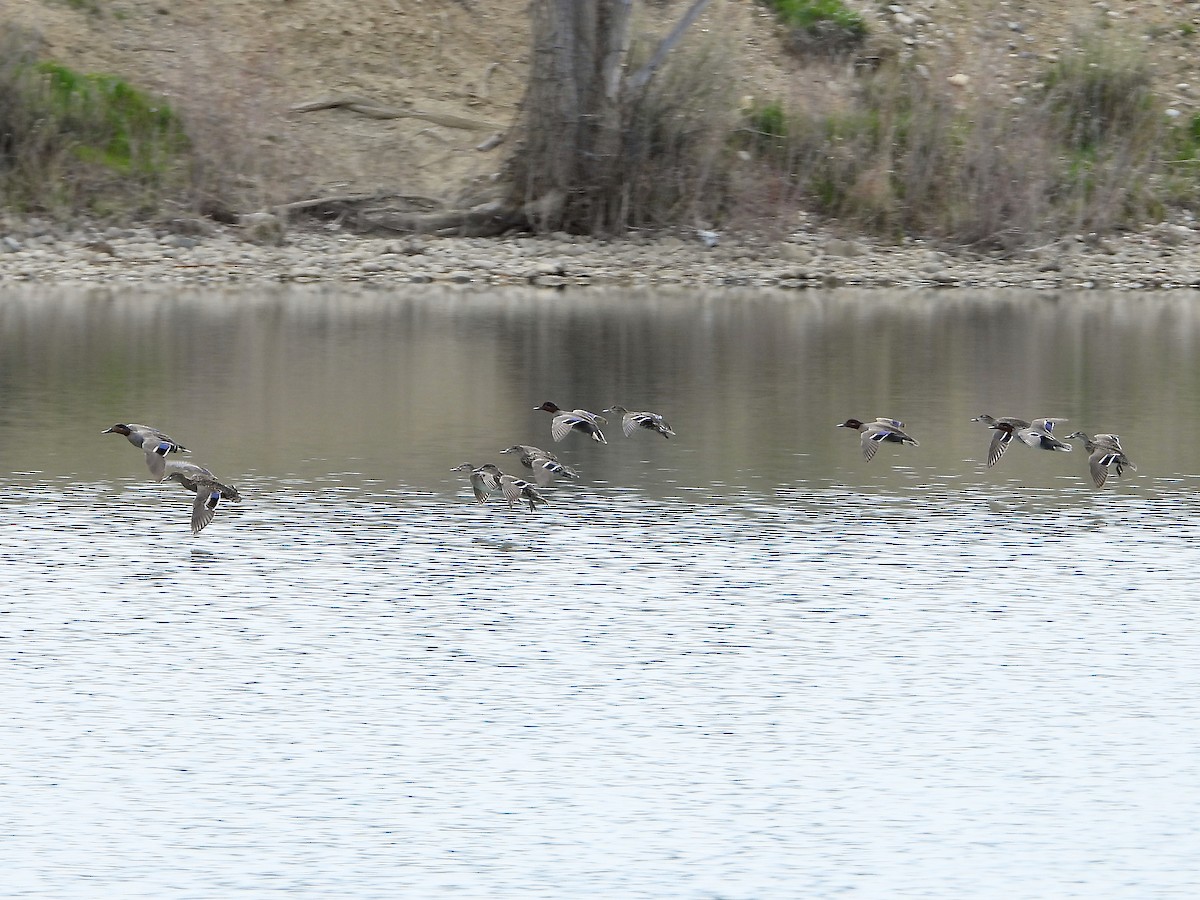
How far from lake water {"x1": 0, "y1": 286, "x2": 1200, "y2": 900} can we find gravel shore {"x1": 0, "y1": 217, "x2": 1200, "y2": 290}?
10590 mm

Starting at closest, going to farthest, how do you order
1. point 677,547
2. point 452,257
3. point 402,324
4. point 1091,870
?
point 1091,870 < point 677,547 < point 402,324 < point 452,257

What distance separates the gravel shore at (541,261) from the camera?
1256 inches

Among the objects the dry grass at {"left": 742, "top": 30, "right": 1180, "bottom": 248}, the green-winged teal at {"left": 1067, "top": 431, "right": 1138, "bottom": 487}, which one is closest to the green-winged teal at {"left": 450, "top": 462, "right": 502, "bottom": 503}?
the green-winged teal at {"left": 1067, "top": 431, "right": 1138, "bottom": 487}

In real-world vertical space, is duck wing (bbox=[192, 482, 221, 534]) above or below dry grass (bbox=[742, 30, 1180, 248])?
below

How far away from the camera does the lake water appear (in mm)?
8250

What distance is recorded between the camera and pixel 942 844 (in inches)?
328

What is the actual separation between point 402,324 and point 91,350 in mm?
4601

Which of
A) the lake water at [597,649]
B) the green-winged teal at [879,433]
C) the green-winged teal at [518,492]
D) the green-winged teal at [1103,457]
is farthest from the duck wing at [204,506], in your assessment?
the green-winged teal at [1103,457]

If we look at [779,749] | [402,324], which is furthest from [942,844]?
[402,324]

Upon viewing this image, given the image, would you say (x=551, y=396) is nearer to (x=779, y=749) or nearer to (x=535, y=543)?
(x=535, y=543)

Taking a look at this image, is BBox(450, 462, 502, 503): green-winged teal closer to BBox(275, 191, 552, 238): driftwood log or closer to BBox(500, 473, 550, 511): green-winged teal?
BBox(500, 473, 550, 511): green-winged teal

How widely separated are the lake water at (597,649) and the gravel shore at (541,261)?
10.6 m

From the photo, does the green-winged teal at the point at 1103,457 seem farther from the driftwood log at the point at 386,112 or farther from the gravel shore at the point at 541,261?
the driftwood log at the point at 386,112

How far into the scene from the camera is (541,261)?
107ft
